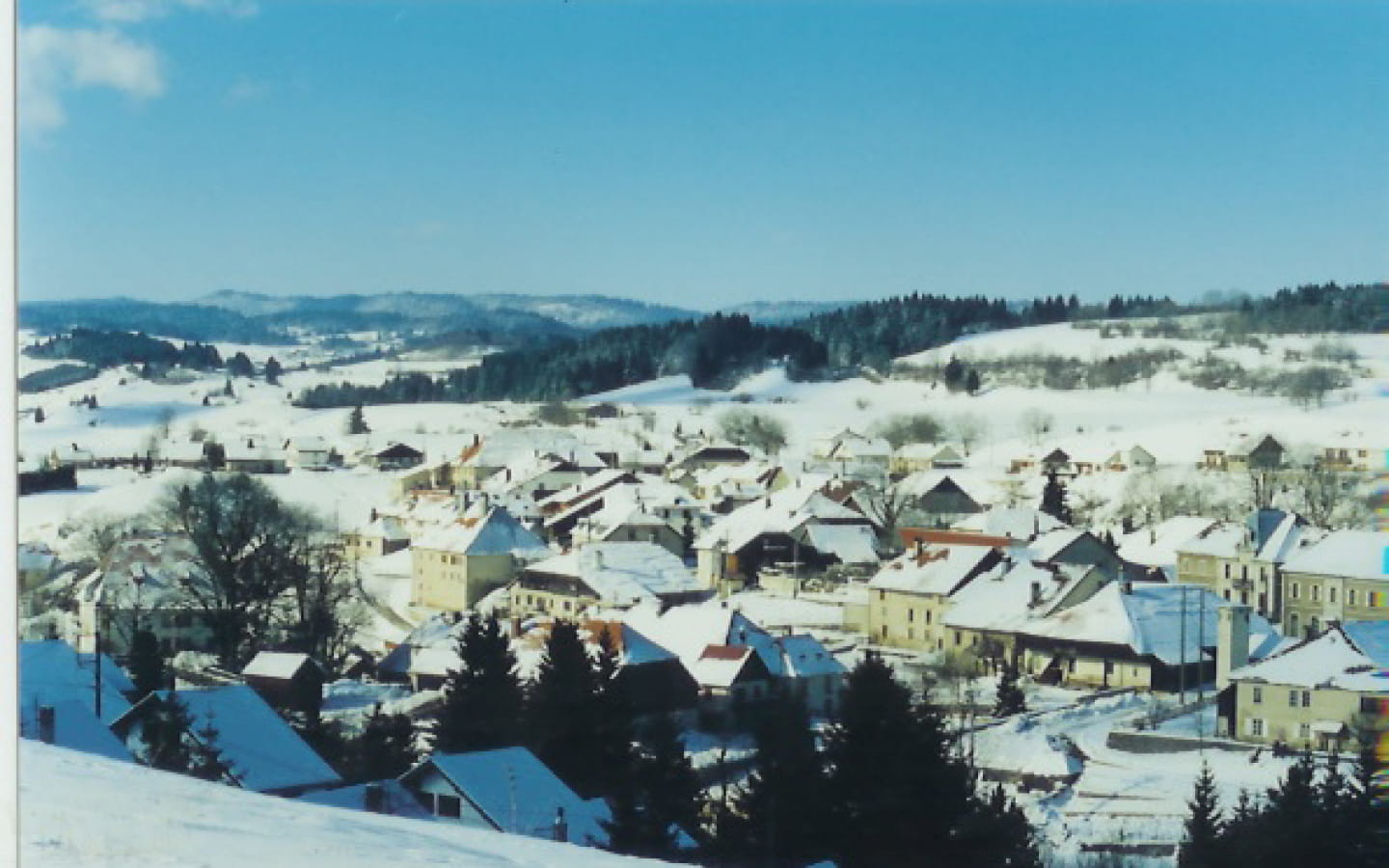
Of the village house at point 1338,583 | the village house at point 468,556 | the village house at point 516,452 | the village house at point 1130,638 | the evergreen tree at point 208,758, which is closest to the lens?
the evergreen tree at point 208,758

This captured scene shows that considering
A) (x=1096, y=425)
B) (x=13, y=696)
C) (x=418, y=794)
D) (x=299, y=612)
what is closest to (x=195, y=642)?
(x=299, y=612)

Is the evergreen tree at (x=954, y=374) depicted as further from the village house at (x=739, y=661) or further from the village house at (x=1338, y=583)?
the village house at (x=739, y=661)

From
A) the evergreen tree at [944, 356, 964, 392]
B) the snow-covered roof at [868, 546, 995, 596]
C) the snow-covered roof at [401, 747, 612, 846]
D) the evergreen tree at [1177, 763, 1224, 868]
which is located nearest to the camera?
the snow-covered roof at [401, 747, 612, 846]

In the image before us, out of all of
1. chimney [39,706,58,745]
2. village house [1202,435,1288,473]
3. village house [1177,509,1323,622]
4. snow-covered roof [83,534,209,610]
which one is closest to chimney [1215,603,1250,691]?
village house [1177,509,1323,622]

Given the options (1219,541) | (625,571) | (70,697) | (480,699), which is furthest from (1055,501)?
(70,697)

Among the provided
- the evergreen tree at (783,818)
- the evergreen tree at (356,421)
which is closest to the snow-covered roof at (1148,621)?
the evergreen tree at (783,818)

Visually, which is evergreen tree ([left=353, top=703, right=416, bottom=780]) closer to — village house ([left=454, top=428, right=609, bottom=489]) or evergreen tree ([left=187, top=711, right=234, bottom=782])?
evergreen tree ([left=187, top=711, right=234, bottom=782])

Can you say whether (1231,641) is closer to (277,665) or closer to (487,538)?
(487,538)

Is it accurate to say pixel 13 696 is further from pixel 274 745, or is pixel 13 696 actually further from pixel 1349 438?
pixel 1349 438
